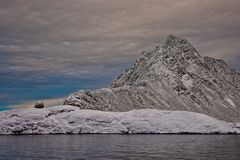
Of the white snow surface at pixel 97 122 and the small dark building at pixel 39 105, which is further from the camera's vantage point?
the small dark building at pixel 39 105

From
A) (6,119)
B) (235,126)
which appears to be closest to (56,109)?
(6,119)

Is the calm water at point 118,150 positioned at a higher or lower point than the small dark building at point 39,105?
lower

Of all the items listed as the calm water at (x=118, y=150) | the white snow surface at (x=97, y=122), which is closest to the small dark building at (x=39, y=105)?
the white snow surface at (x=97, y=122)

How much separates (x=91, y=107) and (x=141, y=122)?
4033cm

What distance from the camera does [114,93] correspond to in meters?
190

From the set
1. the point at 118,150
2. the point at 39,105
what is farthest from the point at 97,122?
the point at 118,150

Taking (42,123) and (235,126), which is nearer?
(42,123)

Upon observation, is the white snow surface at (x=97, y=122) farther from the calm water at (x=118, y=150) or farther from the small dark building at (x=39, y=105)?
the calm water at (x=118, y=150)

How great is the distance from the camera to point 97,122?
121438mm

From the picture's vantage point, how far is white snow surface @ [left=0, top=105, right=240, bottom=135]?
4683 inches

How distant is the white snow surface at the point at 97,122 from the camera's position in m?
119

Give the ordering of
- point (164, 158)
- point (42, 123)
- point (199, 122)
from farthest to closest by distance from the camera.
A: point (199, 122)
point (42, 123)
point (164, 158)

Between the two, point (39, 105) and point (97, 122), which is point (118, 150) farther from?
point (39, 105)

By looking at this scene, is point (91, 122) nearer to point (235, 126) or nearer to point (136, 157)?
point (235, 126)
